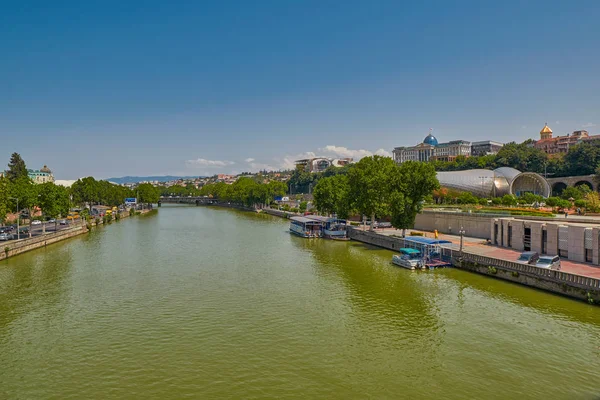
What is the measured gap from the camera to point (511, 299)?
31.7 meters

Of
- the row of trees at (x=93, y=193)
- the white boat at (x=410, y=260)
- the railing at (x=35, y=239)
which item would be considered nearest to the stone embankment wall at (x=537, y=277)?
the white boat at (x=410, y=260)

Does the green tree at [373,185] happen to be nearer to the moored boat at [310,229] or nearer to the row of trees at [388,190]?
the row of trees at [388,190]

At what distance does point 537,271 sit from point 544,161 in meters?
118

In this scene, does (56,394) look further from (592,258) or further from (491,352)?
(592,258)

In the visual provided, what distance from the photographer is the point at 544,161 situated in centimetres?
13350

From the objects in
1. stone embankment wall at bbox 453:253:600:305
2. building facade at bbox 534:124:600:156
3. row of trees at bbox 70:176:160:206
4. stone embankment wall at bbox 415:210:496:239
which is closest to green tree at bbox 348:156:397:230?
stone embankment wall at bbox 415:210:496:239

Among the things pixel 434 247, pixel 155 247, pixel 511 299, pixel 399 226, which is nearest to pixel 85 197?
pixel 155 247

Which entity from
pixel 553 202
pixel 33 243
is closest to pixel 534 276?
pixel 553 202

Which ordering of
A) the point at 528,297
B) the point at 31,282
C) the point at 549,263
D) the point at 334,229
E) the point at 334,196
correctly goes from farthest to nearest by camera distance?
the point at 334,196
the point at 334,229
the point at 31,282
the point at 549,263
the point at 528,297

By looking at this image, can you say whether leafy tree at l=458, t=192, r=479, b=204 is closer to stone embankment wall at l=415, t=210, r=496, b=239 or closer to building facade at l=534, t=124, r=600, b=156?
stone embankment wall at l=415, t=210, r=496, b=239

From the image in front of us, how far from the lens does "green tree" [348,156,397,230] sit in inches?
2506

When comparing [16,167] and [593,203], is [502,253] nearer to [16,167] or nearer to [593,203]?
[593,203]

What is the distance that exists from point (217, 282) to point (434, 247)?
80.0 feet

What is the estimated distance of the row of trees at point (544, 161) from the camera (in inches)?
4651
